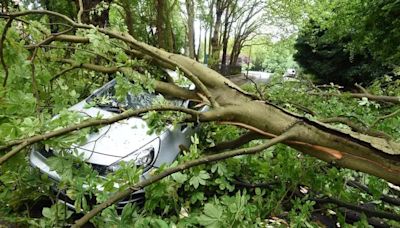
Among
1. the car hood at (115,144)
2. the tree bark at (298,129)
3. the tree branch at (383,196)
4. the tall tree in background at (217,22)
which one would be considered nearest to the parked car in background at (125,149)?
the car hood at (115,144)

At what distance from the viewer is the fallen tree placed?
180 cm

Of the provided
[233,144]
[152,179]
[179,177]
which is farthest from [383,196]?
[152,179]

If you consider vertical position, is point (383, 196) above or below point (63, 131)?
below

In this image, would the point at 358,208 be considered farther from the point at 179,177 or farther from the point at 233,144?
the point at 179,177

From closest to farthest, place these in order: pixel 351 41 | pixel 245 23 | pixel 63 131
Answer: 1. pixel 63 131
2. pixel 351 41
3. pixel 245 23

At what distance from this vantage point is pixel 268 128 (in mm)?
2102

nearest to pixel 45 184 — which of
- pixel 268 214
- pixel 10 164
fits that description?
pixel 10 164

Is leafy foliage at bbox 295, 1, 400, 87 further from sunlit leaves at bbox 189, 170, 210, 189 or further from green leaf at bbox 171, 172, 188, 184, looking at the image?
green leaf at bbox 171, 172, 188, 184

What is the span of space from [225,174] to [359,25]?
9600 mm

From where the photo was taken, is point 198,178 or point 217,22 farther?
point 217,22

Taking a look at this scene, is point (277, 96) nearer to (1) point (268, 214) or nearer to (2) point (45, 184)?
(1) point (268, 214)

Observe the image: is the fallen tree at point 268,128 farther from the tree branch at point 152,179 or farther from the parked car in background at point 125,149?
the parked car in background at point 125,149

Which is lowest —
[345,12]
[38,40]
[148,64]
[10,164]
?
[10,164]

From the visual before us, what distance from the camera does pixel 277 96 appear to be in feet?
13.8
